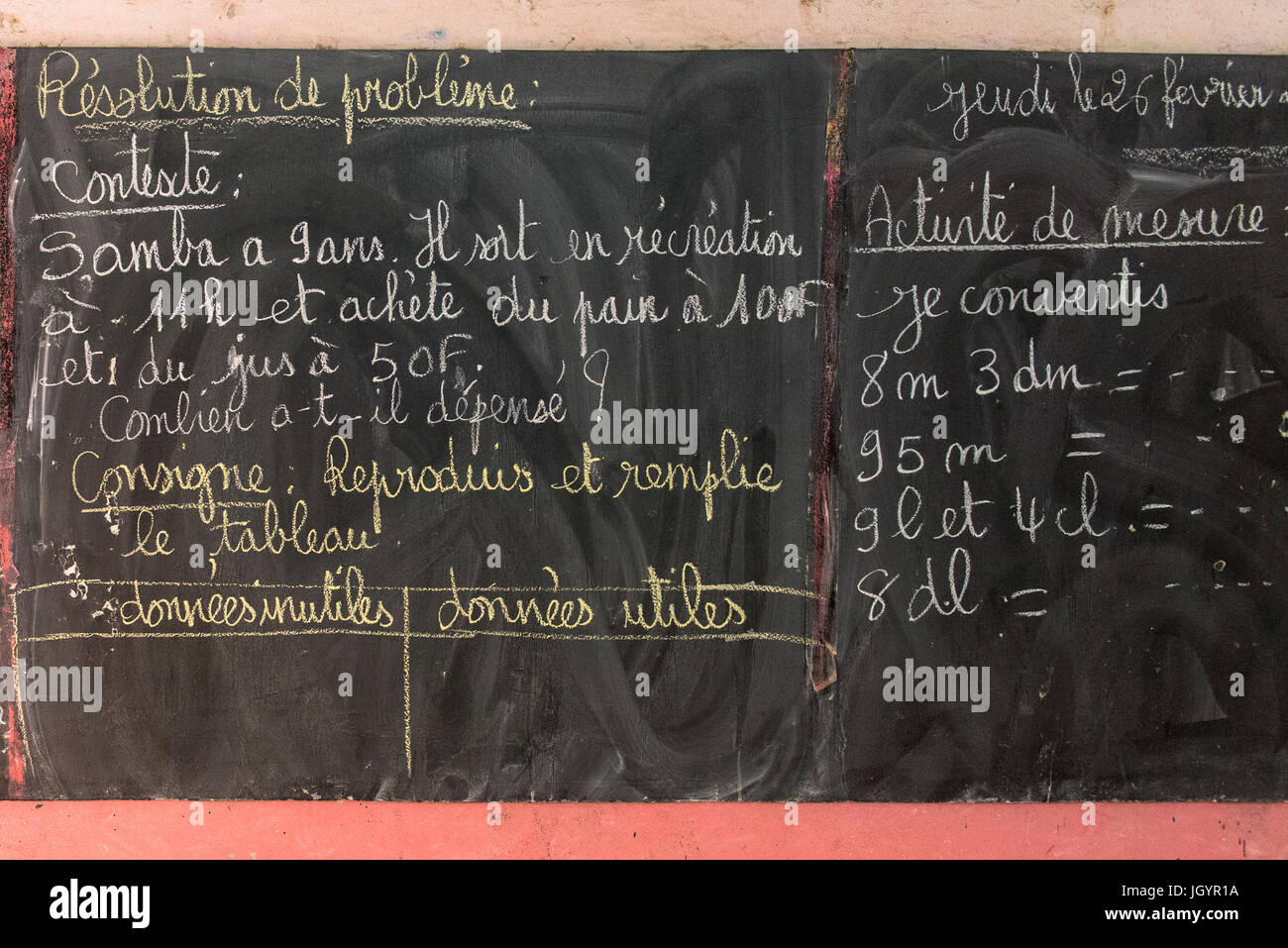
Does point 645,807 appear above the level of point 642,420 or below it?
below

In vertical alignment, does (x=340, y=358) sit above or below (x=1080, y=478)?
above

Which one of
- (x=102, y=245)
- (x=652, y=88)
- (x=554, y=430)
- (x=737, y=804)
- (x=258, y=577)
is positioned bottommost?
(x=737, y=804)

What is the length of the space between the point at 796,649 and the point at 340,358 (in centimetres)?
136

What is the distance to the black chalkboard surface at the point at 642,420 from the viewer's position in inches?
73.2

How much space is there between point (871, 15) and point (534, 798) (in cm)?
217

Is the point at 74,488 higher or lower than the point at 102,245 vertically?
lower

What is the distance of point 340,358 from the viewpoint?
1.87 m

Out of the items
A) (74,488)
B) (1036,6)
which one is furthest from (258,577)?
(1036,6)

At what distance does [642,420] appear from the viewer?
6.15ft

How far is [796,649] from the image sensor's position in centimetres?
189

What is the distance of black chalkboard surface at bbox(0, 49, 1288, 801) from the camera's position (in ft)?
6.10

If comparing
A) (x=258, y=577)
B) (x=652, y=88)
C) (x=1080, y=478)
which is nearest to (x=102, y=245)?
(x=258, y=577)

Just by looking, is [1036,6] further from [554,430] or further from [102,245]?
[102,245]

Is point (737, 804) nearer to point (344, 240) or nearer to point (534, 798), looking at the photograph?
point (534, 798)
